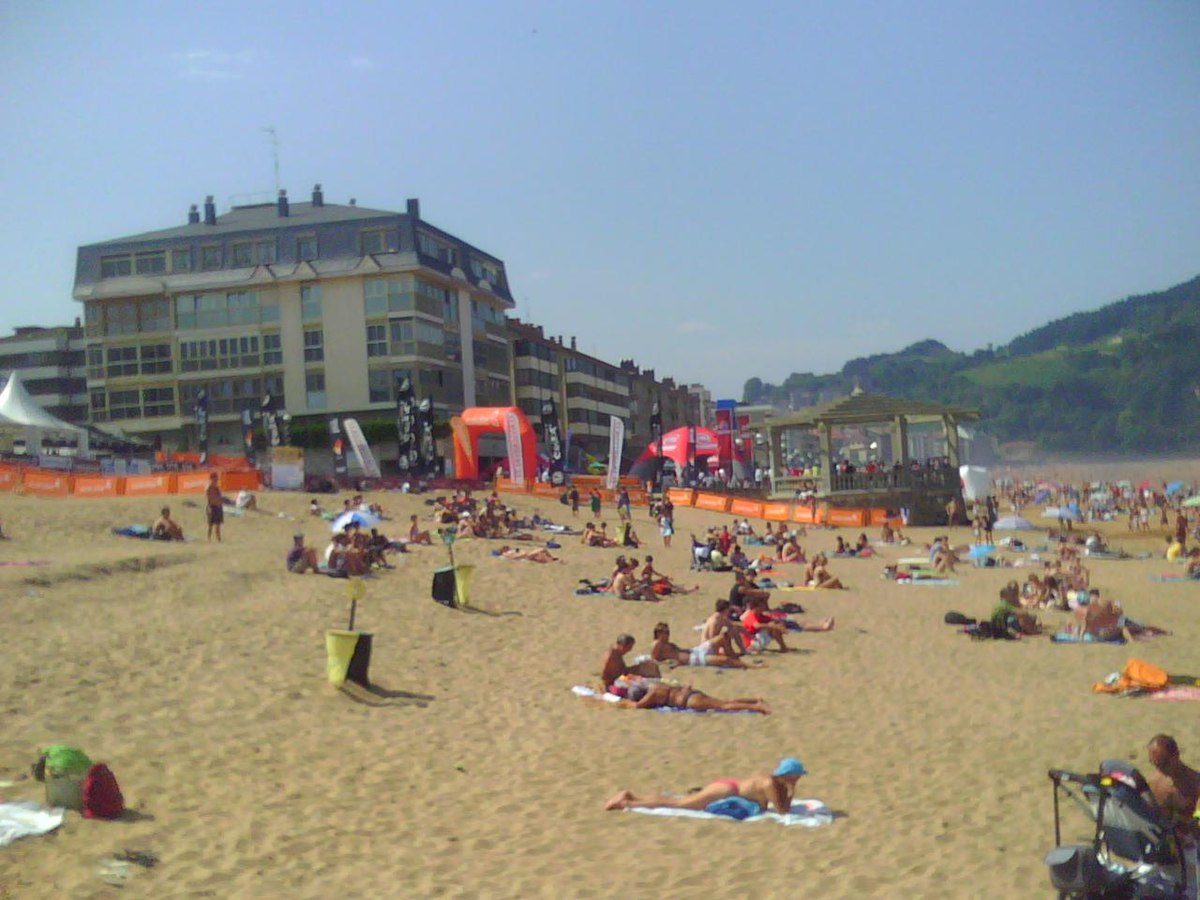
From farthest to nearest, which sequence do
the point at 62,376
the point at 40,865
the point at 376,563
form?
the point at 62,376
the point at 376,563
the point at 40,865

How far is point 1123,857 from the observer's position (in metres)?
5.55

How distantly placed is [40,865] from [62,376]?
5910 centimetres

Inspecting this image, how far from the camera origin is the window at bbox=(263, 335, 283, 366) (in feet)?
164

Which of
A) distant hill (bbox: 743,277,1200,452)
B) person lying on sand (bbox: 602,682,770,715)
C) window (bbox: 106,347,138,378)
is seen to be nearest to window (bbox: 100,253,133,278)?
window (bbox: 106,347,138,378)

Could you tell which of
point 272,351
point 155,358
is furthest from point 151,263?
point 272,351

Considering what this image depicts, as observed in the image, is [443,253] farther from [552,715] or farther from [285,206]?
[552,715]

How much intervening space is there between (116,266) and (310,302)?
9.76 m

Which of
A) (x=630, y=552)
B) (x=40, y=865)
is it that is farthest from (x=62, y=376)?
(x=40, y=865)

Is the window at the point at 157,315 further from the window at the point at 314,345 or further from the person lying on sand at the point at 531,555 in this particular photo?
the person lying on sand at the point at 531,555

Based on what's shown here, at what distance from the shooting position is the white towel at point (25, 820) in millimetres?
6180

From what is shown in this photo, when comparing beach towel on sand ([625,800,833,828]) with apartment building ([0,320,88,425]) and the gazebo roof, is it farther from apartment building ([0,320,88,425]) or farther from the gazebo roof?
apartment building ([0,320,88,425])

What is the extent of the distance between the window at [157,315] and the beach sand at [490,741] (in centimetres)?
3668

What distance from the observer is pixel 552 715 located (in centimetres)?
1052

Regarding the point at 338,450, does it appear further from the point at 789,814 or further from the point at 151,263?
the point at 789,814
